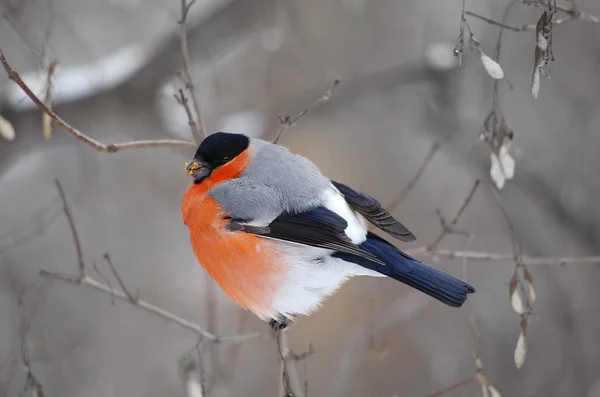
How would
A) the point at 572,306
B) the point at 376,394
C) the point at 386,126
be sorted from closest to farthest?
the point at 572,306
the point at 376,394
the point at 386,126

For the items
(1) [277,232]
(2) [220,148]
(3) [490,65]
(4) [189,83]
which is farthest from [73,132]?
(3) [490,65]

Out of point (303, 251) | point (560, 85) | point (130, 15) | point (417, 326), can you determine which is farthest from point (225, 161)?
point (130, 15)

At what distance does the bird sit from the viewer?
1817 millimetres

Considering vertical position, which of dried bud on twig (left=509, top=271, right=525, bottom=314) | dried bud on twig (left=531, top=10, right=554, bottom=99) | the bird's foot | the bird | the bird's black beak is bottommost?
the bird's foot

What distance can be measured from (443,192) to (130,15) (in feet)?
8.13

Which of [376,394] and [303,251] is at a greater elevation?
[303,251]

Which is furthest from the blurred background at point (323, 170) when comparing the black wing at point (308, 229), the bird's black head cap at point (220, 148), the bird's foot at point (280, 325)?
the bird's black head cap at point (220, 148)

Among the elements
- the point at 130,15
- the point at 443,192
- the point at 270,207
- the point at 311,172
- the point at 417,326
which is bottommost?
the point at 417,326

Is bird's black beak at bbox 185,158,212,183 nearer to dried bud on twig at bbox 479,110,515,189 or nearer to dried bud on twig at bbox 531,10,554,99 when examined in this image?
dried bud on twig at bbox 479,110,515,189

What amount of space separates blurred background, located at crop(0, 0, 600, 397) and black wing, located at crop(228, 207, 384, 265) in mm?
1062

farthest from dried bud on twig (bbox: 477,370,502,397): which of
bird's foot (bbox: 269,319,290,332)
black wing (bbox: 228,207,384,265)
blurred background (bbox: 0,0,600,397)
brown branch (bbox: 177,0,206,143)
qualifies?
blurred background (bbox: 0,0,600,397)

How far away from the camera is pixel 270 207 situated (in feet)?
6.05

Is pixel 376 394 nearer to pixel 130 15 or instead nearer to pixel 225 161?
pixel 225 161

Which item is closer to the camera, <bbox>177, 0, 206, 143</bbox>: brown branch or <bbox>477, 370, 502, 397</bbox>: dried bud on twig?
<bbox>477, 370, 502, 397</bbox>: dried bud on twig
